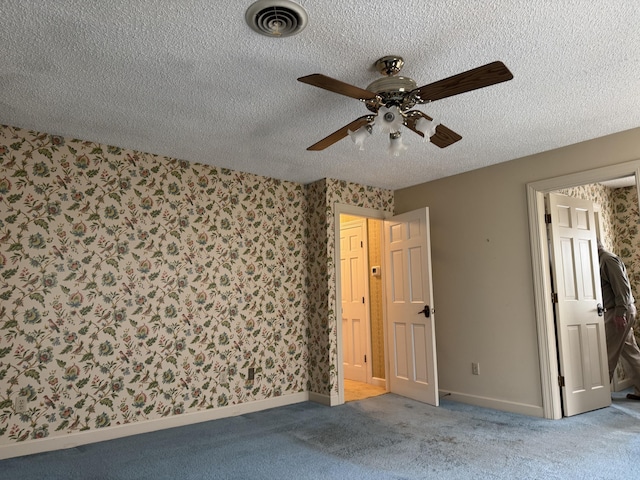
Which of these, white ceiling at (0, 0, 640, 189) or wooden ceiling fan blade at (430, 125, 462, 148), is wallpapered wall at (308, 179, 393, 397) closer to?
white ceiling at (0, 0, 640, 189)

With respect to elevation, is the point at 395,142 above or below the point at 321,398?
above

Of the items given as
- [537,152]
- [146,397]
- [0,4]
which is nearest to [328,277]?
[146,397]

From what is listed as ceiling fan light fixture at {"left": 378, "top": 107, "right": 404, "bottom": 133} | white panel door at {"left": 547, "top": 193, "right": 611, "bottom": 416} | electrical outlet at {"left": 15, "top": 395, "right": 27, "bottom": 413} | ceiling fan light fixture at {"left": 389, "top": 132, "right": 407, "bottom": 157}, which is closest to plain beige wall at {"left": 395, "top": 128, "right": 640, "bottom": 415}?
white panel door at {"left": 547, "top": 193, "right": 611, "bottom": 416}

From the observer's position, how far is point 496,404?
433cm

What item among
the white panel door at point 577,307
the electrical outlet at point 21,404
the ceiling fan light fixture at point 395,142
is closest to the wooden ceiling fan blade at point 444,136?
the ceiling fan light fixture at point 395,142

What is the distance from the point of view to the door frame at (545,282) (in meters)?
3.95

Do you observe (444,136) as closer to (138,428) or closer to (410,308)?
(410,308)

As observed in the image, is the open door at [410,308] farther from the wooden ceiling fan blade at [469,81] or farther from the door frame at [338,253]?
the wooden ceiling fan blade at [469,81]

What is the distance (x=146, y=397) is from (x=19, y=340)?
1.08 m

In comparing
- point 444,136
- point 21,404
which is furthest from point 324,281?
point 21,404

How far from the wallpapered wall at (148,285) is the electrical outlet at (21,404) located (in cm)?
4

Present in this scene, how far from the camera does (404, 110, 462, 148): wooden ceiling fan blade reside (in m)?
2.53

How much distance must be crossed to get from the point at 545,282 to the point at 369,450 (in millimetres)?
2233

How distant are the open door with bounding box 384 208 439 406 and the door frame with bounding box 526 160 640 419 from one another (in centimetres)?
99
